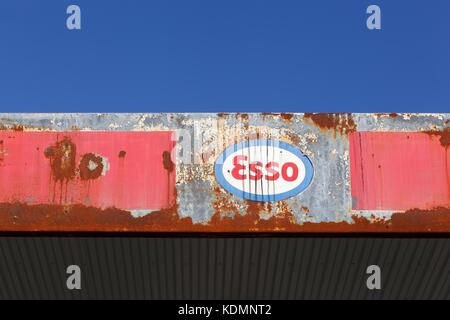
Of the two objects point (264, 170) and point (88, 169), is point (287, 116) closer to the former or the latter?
point (264, 170)

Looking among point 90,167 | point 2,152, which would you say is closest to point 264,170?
point 90,167

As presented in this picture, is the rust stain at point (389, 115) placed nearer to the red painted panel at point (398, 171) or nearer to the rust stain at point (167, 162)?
the red painted panel at point (398, 171)

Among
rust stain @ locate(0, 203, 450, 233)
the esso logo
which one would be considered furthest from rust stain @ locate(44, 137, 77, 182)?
the esso logo

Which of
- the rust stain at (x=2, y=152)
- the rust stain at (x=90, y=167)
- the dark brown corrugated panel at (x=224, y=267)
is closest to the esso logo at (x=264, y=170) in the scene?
the dark brown corrugated panel at (x=224, y=267)

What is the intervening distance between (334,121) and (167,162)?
7.12 feet

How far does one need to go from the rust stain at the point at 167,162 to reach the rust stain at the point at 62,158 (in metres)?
1.10

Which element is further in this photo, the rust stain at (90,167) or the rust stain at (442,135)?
the rust stain at (442,135)

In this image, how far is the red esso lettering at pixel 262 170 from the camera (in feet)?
30.3

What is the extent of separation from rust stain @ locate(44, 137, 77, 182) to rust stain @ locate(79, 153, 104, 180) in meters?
0.11

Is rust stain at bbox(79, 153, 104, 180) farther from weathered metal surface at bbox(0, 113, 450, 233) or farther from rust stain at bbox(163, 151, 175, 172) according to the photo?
rust stain at bbox(163, 151, 175, 172)

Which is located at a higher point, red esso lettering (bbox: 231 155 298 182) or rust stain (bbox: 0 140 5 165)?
rust stain (bbox: 0 140 5 165)

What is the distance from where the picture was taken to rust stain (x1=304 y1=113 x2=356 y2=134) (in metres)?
9.48
